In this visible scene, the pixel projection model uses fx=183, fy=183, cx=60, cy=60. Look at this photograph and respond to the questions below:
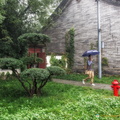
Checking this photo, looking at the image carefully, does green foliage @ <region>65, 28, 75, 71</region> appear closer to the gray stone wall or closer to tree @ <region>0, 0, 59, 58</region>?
the gray stone wall

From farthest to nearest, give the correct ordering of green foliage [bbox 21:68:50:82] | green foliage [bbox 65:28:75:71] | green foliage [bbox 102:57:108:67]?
green foliage [bbox 65:28:75:71]
green foliage [bbox 102:57:108:67]
green foliage [bbox 21:68:50:82]

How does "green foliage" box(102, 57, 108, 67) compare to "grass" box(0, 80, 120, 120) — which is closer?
"grass" box(0, 80, 120, 120)

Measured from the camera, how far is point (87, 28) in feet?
51.0

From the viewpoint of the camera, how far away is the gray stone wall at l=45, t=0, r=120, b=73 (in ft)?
45.8

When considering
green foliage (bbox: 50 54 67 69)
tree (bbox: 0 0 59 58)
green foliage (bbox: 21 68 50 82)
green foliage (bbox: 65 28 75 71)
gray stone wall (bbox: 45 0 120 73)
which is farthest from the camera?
green foliage (bbox: 65 28 75 71)

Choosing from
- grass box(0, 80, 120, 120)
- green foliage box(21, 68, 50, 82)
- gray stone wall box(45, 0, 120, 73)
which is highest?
gray stone wall box(45, 0, 120, 73)

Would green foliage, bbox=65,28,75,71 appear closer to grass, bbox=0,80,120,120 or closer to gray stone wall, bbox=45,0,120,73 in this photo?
gray stone wall, bbox=45,0,120,73

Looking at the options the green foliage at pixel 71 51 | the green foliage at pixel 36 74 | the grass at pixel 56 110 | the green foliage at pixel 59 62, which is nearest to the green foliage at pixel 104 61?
the green foliage at pixel 71 51

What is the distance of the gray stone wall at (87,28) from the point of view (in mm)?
13969

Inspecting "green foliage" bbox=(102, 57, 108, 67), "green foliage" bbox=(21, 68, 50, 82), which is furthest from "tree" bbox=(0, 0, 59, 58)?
"green foliage" bbox=(21, 68, 50, 82)

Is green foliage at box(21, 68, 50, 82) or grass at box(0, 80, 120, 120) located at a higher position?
green foliage at box(21, 68, 50, 82)

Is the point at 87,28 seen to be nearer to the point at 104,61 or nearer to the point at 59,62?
the point at 104,61

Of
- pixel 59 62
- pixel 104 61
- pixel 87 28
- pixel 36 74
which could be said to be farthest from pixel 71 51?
pixel 36 74

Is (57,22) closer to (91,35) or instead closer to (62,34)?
(62,34)
